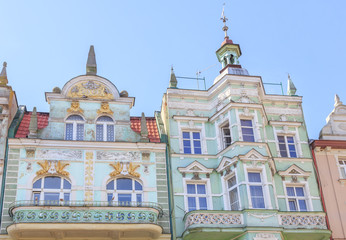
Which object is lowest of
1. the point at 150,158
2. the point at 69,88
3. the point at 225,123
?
the point at 150,158

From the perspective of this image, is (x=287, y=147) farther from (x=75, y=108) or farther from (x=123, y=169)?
(x=75, y=108)

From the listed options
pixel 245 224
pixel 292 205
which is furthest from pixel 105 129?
pixel 292 205

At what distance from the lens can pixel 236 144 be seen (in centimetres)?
2723

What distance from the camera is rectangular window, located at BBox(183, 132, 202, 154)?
2866 centimetres

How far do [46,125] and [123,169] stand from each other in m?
4.78

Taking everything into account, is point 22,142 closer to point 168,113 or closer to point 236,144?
point 168,113

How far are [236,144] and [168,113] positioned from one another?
171 inches

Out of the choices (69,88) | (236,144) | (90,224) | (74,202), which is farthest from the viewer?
(69,88)

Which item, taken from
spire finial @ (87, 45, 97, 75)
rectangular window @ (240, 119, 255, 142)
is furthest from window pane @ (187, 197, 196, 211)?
spire finial @ (87, 45, 97, 75)

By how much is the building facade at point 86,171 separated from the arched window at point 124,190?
48 mm

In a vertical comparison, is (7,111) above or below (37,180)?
above

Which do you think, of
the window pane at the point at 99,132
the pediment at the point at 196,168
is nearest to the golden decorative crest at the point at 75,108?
the window pane at the point at 99,132

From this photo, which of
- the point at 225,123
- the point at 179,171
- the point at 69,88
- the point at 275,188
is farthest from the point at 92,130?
the point at 275,188

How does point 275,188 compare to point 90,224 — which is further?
point 275,188
